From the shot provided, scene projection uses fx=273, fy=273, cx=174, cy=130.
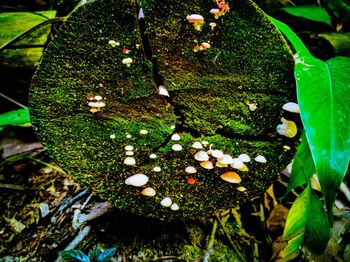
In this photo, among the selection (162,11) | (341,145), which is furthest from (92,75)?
(341,145)

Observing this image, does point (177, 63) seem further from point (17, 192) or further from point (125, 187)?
point (17, 192)

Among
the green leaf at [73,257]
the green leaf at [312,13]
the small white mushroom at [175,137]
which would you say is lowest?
the green leaf at [73,257]

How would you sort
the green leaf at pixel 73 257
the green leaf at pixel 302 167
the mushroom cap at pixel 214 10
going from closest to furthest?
the mushroom cap at pixel 214 10 < the green leaf at pixel 73 257 < the green leaf at pixel 302 167

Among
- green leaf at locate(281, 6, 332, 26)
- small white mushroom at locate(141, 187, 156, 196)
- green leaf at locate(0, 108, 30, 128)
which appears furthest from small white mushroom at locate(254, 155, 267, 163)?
green leaf at locate(281, 6, 332, 26)

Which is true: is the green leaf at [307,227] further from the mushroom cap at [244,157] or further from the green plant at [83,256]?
the green plant at [83,256]

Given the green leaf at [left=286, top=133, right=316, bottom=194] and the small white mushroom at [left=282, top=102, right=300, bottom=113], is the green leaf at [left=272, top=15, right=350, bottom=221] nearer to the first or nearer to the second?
the small white mushroom at [left=282, top=102, right=300, bottom=113]

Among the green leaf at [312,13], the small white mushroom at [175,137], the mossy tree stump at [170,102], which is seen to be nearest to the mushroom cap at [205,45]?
the mossy tree stump at [170,102]
